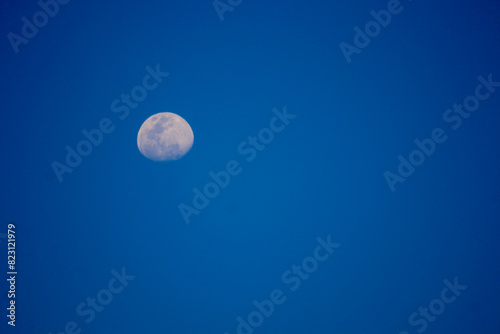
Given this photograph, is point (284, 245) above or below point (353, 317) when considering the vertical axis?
above

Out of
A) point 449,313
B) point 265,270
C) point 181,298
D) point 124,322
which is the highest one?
point 124,322

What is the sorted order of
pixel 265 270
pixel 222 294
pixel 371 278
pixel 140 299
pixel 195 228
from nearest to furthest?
pixel 371 278, pixel 140 299, pixel 222 294, pixel 265 270, pixel 195 228

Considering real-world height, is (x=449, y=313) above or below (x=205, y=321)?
below

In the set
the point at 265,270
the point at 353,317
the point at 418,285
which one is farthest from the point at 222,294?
the point at 418,285

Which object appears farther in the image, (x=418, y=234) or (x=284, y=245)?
(x=284, y=245)

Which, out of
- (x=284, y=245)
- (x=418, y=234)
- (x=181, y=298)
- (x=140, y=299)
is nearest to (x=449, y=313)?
(x=418, y=234)

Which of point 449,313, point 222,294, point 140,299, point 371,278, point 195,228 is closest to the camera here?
point 449,313

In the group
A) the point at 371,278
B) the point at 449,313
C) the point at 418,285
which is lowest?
the point at 449,313

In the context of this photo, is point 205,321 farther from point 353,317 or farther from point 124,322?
point 353,317

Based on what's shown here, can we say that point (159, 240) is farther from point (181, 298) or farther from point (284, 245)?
point (284, 245)
